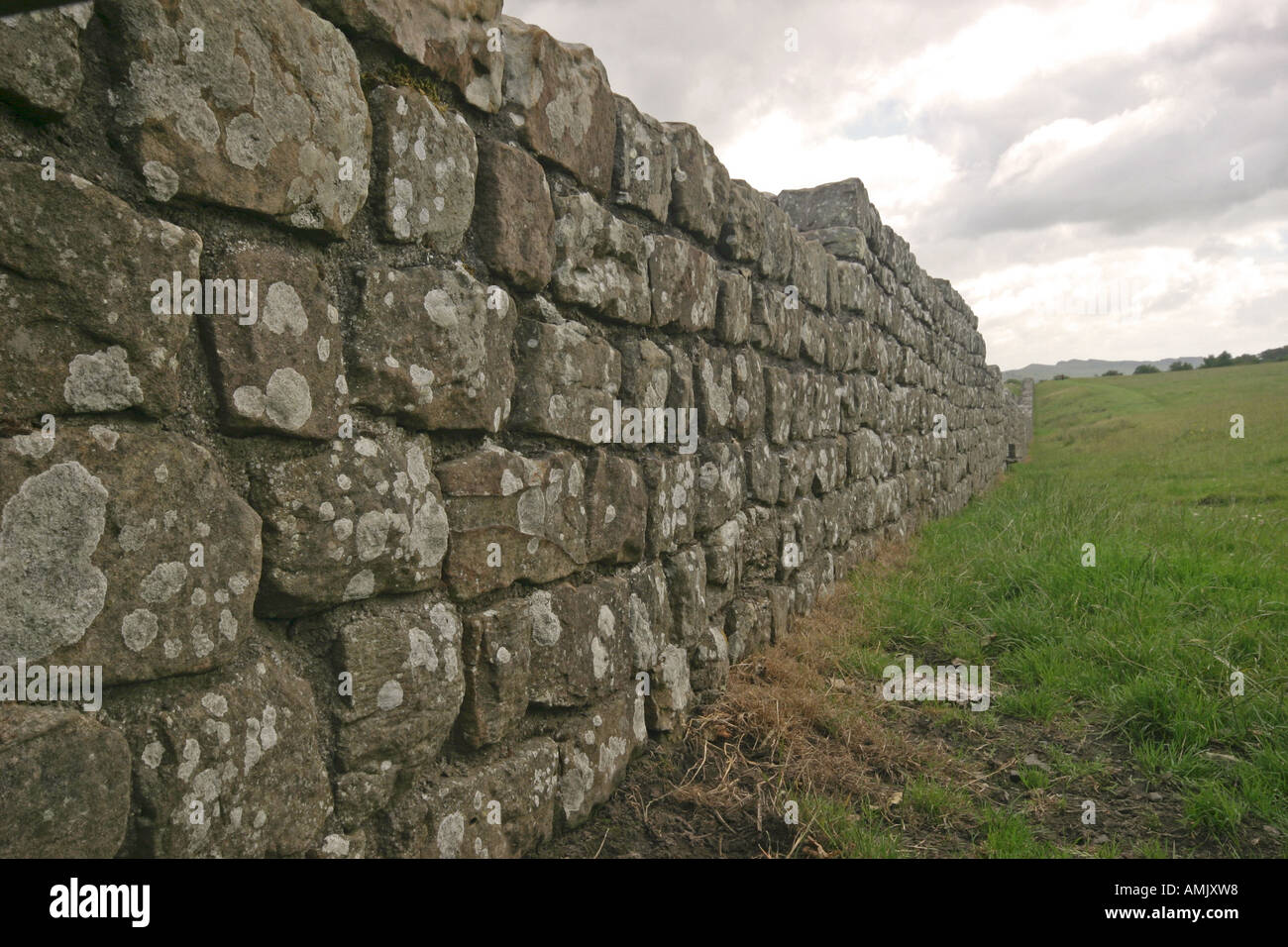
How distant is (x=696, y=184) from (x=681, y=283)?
1.42 ft

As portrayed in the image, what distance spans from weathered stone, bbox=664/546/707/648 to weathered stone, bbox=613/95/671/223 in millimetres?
1241

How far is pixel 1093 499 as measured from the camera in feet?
27.0

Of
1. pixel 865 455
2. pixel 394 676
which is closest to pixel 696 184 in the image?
pixel 394 676

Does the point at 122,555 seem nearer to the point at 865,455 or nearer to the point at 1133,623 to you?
the point at 1133,623

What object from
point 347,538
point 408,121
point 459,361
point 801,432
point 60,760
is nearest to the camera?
point 60,760

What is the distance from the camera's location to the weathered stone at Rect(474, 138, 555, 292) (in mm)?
2135

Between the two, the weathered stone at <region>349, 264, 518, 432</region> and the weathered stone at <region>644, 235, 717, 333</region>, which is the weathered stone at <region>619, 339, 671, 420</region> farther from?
the weathered stone at <region>349, 264, 518, 432</region>

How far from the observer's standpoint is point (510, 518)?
2199mm

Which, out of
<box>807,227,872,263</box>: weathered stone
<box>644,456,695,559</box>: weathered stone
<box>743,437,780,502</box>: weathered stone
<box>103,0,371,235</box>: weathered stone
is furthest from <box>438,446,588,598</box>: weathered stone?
<box>807,227,872,263</box>: weathered stone

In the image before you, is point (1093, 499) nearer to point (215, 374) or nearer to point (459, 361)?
point (459, 361)

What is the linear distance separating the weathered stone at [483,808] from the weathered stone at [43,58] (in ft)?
4.72

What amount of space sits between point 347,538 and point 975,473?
10.4m

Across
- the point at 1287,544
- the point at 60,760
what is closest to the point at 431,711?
the point at 60,760

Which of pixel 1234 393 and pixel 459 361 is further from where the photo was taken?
pixel 1234 393
